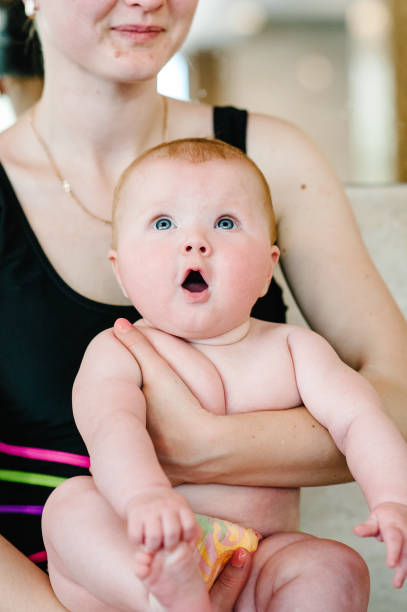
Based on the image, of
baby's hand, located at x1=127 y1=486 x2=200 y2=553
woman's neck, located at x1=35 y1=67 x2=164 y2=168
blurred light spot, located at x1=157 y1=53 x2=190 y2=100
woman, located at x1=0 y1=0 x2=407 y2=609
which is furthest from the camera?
blurred light spot, located at x1=157 y1=53 x2=190 y2=100

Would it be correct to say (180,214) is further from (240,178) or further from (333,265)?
(333,265)

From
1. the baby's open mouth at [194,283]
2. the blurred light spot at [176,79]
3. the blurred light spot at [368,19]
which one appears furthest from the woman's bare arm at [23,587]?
the blurred light spot at [368,19]

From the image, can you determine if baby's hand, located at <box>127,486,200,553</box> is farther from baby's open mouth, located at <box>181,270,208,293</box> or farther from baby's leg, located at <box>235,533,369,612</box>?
baby's open mouth, located at <box>181,270,208,293</box>

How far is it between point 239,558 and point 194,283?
0.33 meters

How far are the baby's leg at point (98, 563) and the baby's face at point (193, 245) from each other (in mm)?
240

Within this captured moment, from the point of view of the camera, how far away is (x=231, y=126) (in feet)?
4.66

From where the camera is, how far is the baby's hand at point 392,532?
0.77 metres

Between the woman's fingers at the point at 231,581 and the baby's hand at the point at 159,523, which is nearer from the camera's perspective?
the baby's hand at the point at 159,523

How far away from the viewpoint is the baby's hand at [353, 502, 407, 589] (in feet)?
2.54

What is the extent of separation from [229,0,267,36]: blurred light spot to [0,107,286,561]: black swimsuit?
1.43 meters

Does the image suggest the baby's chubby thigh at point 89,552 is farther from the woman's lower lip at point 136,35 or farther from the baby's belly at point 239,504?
the woman's lower lip at point 136,35

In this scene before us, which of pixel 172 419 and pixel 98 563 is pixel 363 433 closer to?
pixel 172 419

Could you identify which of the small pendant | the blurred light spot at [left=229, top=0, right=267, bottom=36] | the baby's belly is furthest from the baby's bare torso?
the blurred light spot at [left=229, top=0, right=267, bottom=36]

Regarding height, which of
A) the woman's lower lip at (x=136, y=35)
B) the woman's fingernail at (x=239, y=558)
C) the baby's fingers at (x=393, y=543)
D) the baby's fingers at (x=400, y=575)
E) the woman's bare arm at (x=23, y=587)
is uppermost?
the woman's lower lip at (x=136, y=35)
